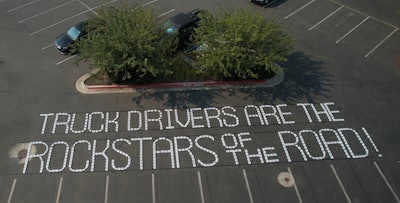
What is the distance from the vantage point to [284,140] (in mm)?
19703

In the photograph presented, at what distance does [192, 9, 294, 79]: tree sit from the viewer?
20984 millimetres


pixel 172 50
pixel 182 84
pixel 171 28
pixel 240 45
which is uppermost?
pixel 171 28

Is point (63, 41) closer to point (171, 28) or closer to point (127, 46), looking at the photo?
point (127, 46)

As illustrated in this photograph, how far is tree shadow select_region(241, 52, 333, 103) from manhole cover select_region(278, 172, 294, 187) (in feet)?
17.1

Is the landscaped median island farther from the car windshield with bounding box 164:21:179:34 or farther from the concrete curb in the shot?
the car windshield with bounding box 164:21:179:34

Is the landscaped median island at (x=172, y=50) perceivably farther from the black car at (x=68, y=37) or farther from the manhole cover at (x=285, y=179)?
the manhole cover at (x=285, y=179)

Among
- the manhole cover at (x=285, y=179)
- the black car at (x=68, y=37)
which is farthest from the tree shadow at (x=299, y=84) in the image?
the black car at (x=68, y=37)

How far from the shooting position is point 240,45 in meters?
21.5

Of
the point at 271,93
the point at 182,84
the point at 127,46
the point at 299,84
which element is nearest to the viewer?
the point at 127,46

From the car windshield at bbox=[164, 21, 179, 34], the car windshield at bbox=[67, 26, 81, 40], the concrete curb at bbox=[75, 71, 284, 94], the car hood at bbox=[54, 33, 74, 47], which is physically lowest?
the concrete curb at bbox=[75, 71, 284, 94]

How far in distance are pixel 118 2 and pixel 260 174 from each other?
18982 mm

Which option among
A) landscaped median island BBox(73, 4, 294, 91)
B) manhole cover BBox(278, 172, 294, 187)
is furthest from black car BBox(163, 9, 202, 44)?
manhole cover BBox(278, 172, 294, 187)

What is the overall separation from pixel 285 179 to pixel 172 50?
977 centimetres

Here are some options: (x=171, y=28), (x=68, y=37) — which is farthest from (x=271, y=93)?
(x=68, y=37)
